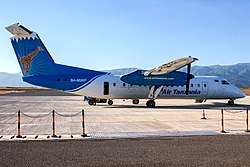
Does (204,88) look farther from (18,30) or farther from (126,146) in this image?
(126,146)

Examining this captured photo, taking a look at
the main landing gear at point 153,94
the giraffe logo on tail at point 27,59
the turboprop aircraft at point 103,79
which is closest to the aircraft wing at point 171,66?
the turboprop aircraft at point 103,79

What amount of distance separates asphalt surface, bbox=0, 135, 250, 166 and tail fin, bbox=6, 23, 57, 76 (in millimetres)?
17072

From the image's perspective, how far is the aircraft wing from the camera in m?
25.6

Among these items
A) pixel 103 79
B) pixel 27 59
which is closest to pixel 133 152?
pixel 103 79

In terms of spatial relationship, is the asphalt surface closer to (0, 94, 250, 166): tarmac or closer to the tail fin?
(0, 94, 250, 166): tarmac

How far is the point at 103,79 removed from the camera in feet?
94.7

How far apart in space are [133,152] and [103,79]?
20.0m

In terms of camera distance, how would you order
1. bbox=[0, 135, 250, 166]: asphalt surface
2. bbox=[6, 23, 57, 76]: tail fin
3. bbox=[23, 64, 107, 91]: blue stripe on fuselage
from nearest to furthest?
bbox=[0, 135, 250, 166]: asphalt surface
bbox=[6, 23, 57, 76]: tail fin
bbox=[23, 64, 107, 91]: blue stripe on fuselage

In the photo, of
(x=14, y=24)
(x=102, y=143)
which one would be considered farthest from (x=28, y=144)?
(x=14, y=24)

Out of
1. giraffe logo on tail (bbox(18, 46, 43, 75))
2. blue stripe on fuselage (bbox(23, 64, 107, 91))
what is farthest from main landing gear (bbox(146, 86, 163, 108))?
giraffe logo on tail (bbox(18, 46, 43, 75))

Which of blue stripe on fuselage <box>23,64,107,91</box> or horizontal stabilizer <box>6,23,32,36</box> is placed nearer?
horizontal stabilizer <box>6,23,32,36</box>

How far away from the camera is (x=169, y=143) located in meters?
10.7

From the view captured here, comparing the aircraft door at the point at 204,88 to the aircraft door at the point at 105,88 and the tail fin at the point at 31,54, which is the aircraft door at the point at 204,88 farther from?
the tail fin at the point at 31,54

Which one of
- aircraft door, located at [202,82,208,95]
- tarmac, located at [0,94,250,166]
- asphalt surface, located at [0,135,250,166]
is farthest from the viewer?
aircraft door, located at [202,82,208,95]
